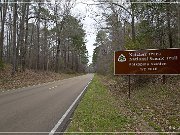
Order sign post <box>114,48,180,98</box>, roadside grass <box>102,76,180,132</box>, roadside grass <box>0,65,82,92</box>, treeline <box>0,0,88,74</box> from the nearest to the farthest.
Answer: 1. roadside grass <box>102,76,180,132</box>
2. sign post <box>114,48,180,98</box>
3. roadside grass <box>0,65,82,92</box>
4. treeline <box>0,0,88,74</box>

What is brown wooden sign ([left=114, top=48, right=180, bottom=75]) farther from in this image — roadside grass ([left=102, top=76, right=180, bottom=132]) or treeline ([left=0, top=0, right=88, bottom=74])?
treeline ([left=0, top=0, right=88, bottom=74])

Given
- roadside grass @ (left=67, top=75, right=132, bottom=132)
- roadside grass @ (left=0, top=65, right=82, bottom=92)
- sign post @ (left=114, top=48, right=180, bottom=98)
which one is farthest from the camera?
roadside grass @ (left=0, top=65, right=82, bottom=92)

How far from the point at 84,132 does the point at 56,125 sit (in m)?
1.45

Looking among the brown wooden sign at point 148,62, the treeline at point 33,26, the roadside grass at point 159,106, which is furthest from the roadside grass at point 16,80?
the roadside grass at point 159,106

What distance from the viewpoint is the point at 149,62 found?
65.8 ft

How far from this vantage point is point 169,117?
42.8 ft

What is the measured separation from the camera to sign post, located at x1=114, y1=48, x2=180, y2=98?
1931 centimetres

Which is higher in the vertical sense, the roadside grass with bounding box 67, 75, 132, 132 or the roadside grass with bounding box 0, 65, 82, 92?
the roadside grass with bounding box 0, 65, 82, 92

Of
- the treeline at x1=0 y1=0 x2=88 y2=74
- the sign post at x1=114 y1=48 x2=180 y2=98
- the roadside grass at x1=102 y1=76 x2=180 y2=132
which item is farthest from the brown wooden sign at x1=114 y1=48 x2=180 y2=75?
the treeline at x1=0 y1=0 x2=88 y2=74

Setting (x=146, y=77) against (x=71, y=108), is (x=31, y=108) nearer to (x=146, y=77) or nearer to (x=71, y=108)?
(x=71, y=108)

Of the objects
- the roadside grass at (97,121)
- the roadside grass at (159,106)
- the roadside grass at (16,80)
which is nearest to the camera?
the roadside grass at (97,121)

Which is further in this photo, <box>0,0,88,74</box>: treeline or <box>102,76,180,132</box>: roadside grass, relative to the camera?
<box>0,0,88,74</box>: treeline

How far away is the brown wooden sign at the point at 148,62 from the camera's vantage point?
19.3 meters

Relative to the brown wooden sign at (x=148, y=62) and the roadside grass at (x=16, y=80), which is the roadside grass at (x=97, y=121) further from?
the roadside grass at (x=16, y=80)
